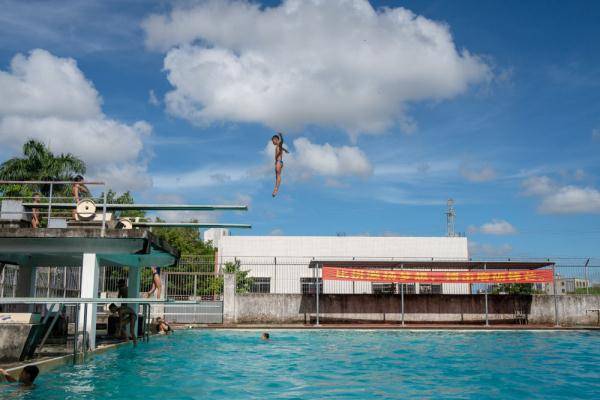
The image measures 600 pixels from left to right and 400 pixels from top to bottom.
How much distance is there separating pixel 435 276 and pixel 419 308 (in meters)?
2.36

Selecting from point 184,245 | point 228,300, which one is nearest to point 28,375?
point 228,300

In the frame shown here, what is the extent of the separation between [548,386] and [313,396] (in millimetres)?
5666

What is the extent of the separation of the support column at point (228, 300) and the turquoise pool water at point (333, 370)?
5.79m

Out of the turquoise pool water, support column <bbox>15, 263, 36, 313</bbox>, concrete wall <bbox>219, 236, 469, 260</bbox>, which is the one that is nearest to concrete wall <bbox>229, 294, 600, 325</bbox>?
the turquoise pool water

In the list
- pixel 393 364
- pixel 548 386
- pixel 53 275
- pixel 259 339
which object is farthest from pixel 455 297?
pixel 53 275

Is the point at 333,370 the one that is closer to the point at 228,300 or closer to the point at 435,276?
the point at 228,300

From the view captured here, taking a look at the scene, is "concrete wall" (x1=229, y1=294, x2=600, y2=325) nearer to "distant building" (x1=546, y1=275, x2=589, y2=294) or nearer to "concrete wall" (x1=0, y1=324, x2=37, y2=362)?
"distant building" (x1=546, y1=275, x2=589, y2=294)

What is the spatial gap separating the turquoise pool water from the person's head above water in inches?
9.3

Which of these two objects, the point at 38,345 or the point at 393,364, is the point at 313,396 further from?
the point at 38,345

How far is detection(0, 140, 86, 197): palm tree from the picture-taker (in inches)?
1409

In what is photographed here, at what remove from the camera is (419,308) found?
30297 millimetres

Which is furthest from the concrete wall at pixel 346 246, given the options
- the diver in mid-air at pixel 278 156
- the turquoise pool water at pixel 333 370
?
the diver in mid-air at pixel 278 156

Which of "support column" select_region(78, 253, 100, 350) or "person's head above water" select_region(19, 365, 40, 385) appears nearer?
"person's head above water" select_region(19, 365, 40, 385)

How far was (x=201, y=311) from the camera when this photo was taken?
1145 inches
